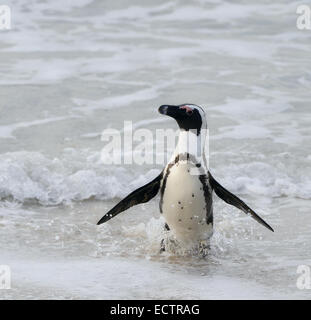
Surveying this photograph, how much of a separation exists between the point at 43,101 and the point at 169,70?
2.06 meters

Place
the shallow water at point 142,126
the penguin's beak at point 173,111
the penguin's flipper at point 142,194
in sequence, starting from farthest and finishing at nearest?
the penguin's flipper at point 142,194 < the penguin's beak at point 173,111 < the shallow water at point 142,126

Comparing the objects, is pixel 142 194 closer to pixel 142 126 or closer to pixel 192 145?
pixel 192 145

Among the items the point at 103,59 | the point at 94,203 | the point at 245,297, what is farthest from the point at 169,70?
the point at 245,297

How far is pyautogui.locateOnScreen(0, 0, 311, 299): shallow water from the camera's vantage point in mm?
4883

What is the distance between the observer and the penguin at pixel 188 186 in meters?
5.29

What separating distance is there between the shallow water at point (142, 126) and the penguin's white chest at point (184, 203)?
0.17m

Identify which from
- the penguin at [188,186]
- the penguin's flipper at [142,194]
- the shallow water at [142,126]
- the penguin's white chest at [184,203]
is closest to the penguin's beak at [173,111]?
the penguin at [188,186]

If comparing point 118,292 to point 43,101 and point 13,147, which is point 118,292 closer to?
point 13,147

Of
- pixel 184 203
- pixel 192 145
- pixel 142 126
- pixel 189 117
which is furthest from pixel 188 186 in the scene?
pixel 142 126

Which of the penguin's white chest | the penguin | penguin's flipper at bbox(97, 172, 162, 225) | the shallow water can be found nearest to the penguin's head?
the penguin

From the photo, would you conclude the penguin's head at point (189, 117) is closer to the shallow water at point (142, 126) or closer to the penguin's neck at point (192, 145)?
the penguin's neck at point (192, 145)

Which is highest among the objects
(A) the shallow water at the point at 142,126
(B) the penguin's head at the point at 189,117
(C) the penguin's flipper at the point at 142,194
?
(B) the penguin's head at the point at 189,117

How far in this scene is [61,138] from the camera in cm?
809

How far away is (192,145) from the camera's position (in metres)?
5.31
